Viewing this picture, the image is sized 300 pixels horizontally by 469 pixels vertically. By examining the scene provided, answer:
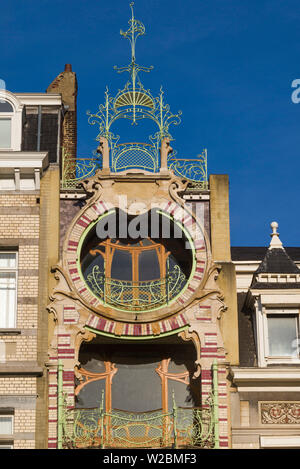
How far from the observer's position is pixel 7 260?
30.4 meters

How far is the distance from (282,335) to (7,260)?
7.38 metres

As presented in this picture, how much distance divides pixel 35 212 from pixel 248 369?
6.97 m

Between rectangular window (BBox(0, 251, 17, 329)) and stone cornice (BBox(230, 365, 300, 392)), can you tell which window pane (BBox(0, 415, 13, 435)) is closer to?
rectangular window (BBox(0, 251, 17, 329))

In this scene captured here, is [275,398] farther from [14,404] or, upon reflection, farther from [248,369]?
[14,404]

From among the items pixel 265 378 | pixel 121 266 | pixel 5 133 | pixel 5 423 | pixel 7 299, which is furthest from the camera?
pixel 5 133

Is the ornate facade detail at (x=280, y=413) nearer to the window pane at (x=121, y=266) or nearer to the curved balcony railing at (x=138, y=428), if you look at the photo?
the curved balcony railing at (x=138, y=428)

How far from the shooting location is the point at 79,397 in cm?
3002

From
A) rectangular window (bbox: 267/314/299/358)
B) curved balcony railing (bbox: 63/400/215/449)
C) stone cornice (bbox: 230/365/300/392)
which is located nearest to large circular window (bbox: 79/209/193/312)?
rectangular window (bbox: 267/314/299/358)

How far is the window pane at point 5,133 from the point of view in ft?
105

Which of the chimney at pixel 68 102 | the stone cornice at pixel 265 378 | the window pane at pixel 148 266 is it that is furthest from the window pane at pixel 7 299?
the chimney at pixel 68 102

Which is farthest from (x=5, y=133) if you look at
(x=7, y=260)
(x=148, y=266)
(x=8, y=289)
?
(x=148, y=266)

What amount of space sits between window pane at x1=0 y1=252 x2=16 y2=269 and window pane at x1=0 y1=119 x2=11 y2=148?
332 cm

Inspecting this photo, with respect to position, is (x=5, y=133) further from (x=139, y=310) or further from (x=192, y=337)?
(x=192, y=337)

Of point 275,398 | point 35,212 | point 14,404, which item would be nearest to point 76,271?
point 35,212
